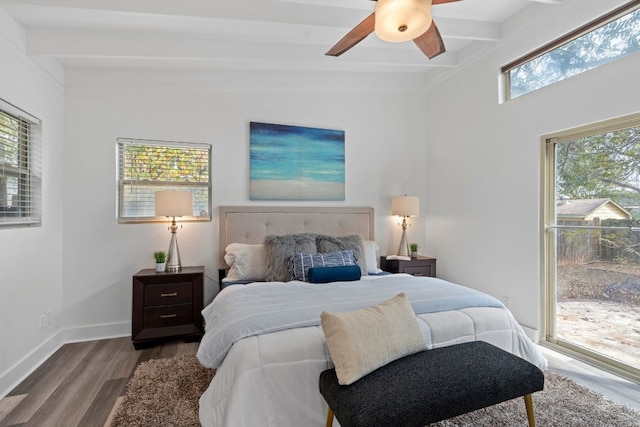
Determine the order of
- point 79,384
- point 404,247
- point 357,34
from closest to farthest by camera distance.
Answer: point 357,34 < point 79,384 < point 404,247

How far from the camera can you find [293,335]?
181 cm

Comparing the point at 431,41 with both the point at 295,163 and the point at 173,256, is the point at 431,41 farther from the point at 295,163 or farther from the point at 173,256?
the point at 173,256

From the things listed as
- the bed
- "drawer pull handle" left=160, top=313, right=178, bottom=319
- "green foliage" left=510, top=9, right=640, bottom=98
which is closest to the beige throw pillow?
the bed

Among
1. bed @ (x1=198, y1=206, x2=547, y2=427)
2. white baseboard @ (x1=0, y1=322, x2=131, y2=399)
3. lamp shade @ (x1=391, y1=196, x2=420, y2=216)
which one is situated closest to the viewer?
bed @ (x1=198, y1=206, x2=547, y2=427)

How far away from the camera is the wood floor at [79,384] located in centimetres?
206

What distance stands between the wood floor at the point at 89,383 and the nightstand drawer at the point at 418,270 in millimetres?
A: 1392

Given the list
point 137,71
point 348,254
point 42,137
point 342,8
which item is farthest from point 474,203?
point 42,137

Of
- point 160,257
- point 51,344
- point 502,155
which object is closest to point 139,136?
point 160,257

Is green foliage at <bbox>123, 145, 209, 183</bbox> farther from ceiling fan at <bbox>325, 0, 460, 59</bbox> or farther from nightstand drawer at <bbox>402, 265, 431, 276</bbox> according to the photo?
nightstand drawer at <bbox>402, 265, 431, 276</bbox>

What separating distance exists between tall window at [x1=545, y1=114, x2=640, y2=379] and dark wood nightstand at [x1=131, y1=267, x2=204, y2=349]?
11.1 ft

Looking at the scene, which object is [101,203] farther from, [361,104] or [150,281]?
[361,104]

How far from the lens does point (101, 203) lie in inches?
134

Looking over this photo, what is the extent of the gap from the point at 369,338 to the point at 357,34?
6.41ft

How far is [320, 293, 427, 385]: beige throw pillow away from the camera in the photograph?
157 cm
